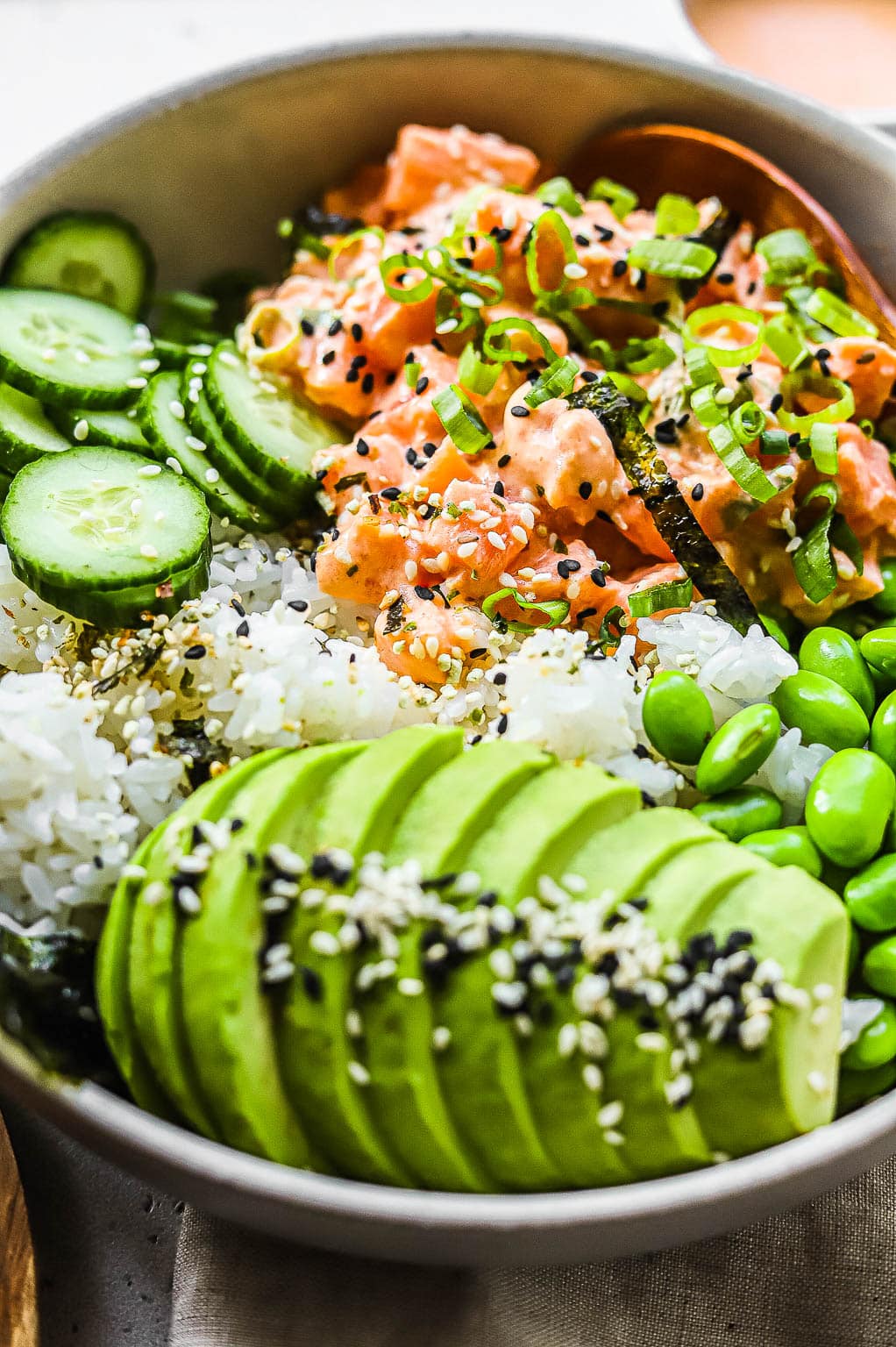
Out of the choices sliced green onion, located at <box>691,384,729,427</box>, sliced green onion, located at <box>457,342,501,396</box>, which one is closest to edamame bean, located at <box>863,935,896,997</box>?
sliced green onion, located at <box>691,384,729,427</box>

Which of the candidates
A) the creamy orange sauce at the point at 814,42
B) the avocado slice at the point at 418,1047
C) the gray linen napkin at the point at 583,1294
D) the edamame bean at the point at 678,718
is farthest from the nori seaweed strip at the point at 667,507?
the creamy orange sauce at the point at 814,42

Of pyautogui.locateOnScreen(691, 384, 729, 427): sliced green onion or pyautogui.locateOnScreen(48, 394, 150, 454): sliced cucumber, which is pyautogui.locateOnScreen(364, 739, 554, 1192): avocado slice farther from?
pyautogui.locateOnScreen(48, 394, 150, 454): sliced cucumber

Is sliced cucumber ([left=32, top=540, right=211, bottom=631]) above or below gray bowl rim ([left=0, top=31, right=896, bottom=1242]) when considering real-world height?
above

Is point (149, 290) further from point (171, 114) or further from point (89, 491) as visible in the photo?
point (89, 491)

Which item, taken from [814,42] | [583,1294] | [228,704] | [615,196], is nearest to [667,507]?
[228,704]

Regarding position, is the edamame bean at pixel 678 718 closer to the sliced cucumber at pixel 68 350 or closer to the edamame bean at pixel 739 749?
the edamame bean at pixel 739 749

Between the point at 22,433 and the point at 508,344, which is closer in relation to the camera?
the point at 22,433

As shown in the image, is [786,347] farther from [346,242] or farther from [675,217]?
[346,242]
